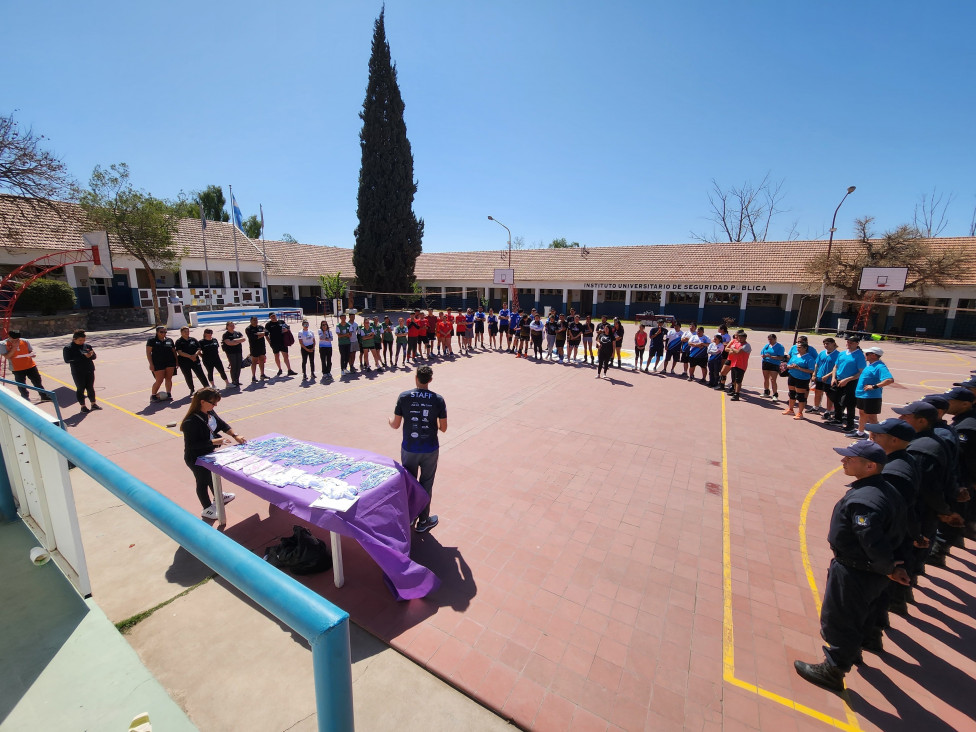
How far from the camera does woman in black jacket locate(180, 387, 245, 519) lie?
5250mm

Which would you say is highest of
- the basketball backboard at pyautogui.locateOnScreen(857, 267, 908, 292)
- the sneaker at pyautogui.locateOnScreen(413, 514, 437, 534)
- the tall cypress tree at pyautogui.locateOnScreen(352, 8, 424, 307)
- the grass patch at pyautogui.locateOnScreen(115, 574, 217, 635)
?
the tall cypress tree at pyautogui.locateOnScreen(352, 8, 424, 307)

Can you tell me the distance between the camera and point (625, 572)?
505 centimetres

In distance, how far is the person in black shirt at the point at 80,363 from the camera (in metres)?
9.56

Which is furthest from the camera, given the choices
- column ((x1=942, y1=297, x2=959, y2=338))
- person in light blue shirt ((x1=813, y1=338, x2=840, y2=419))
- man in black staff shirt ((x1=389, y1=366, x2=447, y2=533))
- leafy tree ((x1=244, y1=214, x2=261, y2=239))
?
leafy tree ((x1=244, y1=214, x2=261, y2=239))

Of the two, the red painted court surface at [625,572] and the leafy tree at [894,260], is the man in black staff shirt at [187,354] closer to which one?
the red painted court surface at [625,572]

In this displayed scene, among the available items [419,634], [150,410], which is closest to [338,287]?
[150,410]

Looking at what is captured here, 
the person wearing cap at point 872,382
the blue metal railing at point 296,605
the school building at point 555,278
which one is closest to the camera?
the blue metal railing at point 296,605

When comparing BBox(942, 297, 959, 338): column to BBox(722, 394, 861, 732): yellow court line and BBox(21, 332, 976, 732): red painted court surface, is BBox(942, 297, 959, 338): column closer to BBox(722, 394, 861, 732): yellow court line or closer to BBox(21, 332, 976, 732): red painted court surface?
BBox(21, 332, 976, 732): red painted court surface

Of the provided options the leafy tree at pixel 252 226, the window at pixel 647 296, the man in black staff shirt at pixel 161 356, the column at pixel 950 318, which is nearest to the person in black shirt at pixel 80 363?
the man in black staff shirt at pixel 161 356

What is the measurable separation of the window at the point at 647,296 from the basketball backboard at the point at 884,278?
13.2m

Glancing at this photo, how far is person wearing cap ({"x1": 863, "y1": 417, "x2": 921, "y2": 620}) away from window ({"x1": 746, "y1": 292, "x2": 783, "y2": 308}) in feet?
113

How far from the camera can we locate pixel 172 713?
75.4 inches

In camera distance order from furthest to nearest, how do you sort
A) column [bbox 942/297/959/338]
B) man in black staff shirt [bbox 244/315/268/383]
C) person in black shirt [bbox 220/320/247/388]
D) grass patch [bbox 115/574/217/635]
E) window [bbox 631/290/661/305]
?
window [bbox 631/290/661/305] < column [bbox 942/297/959/338] < man in black staff shirt [bbox 244/315/268/383] < person in black shirt [bbox 220/320/247/388] < grass patch [bbox 115/574/217/635]

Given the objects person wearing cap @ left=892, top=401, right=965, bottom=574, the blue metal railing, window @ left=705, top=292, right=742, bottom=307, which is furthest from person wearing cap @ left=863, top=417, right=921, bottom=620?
window @ left=705, top=292, right=742, bottom=307
